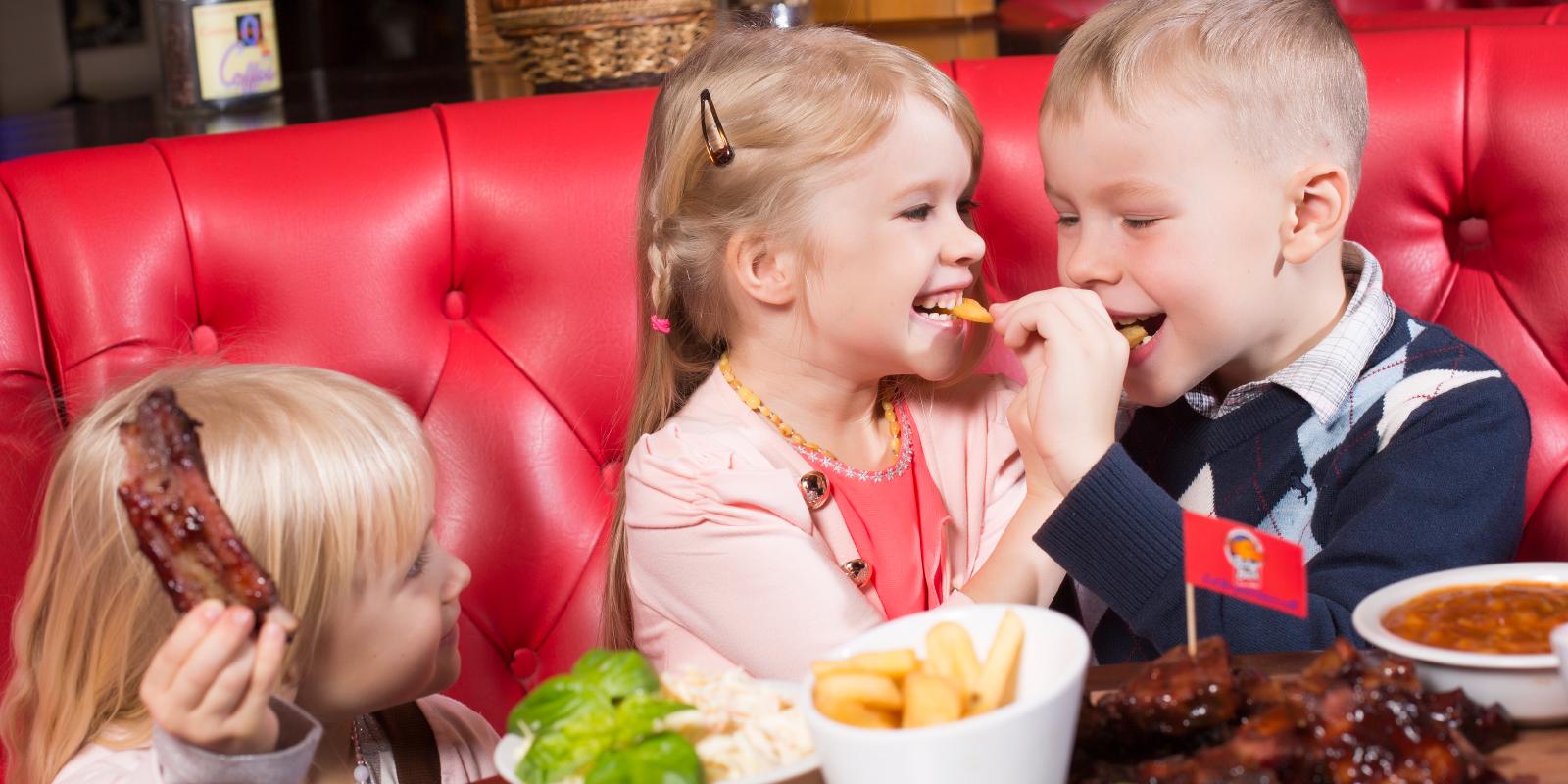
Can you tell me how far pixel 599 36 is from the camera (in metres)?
2.12

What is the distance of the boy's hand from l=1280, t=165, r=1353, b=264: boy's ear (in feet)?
0.65

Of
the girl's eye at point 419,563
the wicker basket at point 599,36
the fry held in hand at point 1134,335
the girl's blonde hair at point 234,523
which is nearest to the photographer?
the girl's blonde hair at point 234,523

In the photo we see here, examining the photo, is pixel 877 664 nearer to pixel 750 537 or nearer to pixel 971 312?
pixel 750 537

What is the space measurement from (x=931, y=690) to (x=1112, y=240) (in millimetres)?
784

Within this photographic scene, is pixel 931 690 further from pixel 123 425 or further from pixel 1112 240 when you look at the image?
pixel 1112 240

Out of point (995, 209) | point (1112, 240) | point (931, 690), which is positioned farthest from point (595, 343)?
point (931, 690)

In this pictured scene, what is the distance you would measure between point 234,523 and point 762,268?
599mm

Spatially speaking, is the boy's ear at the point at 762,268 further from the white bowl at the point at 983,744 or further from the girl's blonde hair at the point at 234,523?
the white bowl at the point at 983,744

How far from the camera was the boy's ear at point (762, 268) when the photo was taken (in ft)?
5.09

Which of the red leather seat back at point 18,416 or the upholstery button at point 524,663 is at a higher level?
the red leather seat back at point 18,416

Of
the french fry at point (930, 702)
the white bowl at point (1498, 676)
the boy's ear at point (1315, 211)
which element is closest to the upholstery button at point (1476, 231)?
the boy's ear at point (1315, 211)

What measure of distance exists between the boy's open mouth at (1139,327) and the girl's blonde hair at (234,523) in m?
0.67

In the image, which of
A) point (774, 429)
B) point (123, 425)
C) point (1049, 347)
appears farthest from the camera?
point (774, 429)

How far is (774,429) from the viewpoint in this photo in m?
1.57
